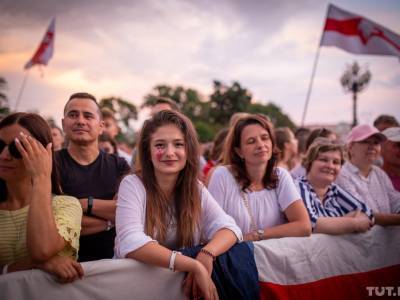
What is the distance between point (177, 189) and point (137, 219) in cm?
48

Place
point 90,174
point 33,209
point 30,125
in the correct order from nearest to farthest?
point 33,209 < point 30,125 < point 90,174

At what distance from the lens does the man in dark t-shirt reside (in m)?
2.54

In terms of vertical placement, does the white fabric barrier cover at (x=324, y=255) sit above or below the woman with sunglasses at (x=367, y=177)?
below

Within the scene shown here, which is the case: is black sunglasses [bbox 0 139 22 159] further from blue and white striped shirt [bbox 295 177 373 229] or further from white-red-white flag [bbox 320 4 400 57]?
white-red-white flag [bbox 320 4 400 57]

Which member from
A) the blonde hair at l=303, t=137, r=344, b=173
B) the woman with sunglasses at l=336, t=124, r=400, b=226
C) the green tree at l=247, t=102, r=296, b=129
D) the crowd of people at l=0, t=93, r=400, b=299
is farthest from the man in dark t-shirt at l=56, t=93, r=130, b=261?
the green tree at l=247, t=102, r=296, b=129

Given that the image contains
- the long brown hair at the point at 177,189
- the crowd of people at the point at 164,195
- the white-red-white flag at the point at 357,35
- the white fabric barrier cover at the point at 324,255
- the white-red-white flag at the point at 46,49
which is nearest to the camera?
the crowd of people at the point at 164,195

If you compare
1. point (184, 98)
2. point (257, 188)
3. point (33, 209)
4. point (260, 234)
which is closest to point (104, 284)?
point (33, 209)

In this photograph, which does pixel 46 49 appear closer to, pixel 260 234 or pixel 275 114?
pixel 260 234

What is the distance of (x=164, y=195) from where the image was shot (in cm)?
227

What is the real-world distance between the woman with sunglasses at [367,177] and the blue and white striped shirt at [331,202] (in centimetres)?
27

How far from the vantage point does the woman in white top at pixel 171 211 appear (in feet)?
6.03

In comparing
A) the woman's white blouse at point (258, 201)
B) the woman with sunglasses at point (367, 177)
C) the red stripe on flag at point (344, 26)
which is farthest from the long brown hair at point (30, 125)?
the red stripe on flag at point (344, 26)

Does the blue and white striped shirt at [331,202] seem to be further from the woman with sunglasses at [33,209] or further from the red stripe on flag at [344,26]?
the red stripe on flag at [344,26]

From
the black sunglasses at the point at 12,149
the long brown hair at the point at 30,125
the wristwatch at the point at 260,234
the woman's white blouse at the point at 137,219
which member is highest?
the long brown hair at the point at 30,125
